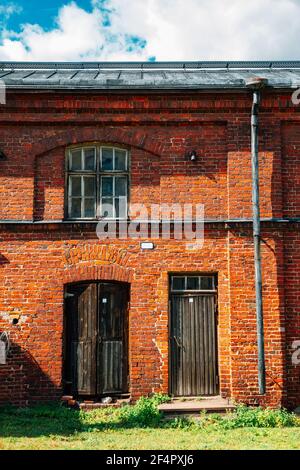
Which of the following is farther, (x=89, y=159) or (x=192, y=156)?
(x=89, y=159)

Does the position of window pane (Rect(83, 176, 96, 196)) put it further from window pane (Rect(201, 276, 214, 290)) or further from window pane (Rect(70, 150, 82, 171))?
window pane (Rect(201, 276, 214, 290))

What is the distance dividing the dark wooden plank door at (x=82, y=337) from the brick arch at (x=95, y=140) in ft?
9.43

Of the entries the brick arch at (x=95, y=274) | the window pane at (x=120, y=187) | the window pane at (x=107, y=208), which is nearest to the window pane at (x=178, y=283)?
the brick arch at (x=95, y=274)

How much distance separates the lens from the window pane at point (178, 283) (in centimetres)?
968

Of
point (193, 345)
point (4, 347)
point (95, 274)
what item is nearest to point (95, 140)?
point (95, 274)

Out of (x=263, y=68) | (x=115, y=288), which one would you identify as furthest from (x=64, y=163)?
(x=263, y=68)

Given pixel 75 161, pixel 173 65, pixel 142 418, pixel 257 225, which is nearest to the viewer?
pixel 142 418

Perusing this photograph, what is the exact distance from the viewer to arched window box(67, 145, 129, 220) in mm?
9820

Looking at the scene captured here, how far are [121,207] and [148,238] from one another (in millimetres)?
851

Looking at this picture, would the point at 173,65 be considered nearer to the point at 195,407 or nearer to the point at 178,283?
the point at 178,283

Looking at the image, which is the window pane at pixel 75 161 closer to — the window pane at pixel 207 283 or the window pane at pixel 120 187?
the window pane at pixel 120 187

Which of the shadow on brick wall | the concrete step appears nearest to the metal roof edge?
the shadow on brick wall

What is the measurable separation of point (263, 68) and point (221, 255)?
274 inches

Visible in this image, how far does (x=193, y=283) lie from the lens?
9695mm
